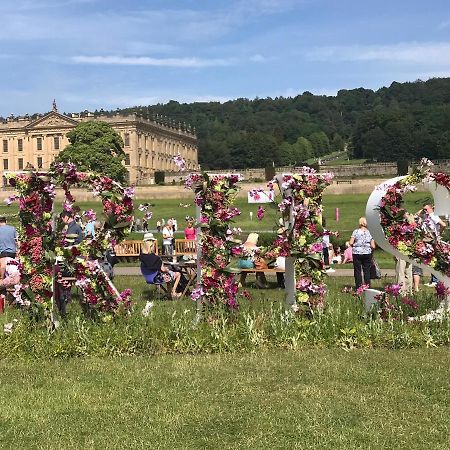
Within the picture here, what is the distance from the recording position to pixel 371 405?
5.04 m

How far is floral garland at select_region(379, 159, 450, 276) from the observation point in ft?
26.0

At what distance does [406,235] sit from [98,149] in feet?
230

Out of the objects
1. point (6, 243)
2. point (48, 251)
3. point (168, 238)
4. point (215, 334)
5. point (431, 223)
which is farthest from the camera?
point (168, 238)

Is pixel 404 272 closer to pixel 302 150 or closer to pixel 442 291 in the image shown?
pixel 442 291

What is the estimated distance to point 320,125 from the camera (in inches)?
6683

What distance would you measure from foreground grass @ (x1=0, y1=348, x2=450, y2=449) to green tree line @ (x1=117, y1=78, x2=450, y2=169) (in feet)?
315

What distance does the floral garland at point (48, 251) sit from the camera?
7.62m

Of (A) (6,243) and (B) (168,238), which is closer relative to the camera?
(A) (6,243)

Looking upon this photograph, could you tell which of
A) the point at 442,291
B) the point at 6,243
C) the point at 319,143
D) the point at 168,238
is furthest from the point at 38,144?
the point at 442,291

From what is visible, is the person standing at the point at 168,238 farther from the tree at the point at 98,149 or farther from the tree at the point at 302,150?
the tree at the point at 302,150

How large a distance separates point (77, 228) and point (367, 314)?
509cm

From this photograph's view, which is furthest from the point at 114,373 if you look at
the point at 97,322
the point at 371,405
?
the point at 371,405

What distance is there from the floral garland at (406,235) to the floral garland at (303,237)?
0.79 meters

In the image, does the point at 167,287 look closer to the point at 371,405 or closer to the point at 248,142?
the point at 371,405
